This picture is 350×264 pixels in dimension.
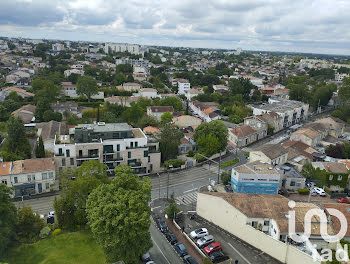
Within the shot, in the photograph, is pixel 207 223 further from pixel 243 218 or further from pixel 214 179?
pixel 214 179

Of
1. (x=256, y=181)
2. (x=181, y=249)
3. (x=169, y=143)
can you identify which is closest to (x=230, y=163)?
(x=169, y=143)

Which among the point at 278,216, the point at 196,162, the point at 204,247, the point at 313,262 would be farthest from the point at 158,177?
the point at 313,262

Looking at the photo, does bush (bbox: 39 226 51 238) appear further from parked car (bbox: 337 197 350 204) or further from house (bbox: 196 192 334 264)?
parked car (bbox: 337 197 350 204)

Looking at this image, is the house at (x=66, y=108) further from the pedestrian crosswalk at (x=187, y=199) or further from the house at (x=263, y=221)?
the house at (x=263, y=221)

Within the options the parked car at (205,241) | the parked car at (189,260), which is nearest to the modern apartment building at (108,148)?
the parked car at (205,241)

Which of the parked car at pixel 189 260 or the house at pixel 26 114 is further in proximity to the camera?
the house at pixel 26 114

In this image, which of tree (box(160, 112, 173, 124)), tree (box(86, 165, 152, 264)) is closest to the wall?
tree (box(86, 165, 152, 264))

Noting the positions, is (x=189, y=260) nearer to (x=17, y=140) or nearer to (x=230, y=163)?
(x=230, y=163)
